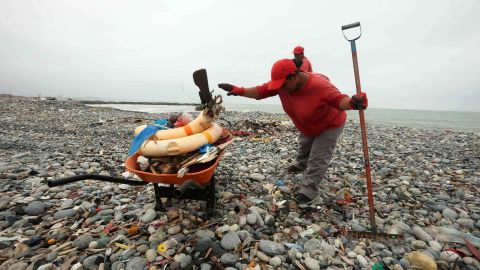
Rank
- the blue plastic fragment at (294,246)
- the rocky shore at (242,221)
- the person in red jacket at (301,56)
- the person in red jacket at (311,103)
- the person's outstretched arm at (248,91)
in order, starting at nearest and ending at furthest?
the rocky shore at (242,221)
the blue plastic fragment at (294,246)
the person in red jacket at (311,103)
the person's outstretched arm at (248,91)
the person in red jacket at (301,56)

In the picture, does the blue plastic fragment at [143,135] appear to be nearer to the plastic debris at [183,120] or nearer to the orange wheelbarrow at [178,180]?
the orange wheelbarrow at [178,180]

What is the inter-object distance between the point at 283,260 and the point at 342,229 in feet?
3.83

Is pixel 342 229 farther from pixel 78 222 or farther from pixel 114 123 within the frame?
pixel 114 123

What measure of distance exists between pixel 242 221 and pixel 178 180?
124 centimetres

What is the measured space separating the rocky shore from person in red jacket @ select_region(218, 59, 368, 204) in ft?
1.96

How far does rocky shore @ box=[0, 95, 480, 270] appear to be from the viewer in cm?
267

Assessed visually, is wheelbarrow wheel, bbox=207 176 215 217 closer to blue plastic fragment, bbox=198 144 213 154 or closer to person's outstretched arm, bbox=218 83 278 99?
blue plastic fragment, bbox=198 144 213 154

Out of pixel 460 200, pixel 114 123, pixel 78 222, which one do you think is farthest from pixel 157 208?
pixel 114 123

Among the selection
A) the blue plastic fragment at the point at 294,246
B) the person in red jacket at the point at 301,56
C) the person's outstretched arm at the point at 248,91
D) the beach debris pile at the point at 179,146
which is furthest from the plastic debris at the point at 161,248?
the person in red jacket at the point at 301,56

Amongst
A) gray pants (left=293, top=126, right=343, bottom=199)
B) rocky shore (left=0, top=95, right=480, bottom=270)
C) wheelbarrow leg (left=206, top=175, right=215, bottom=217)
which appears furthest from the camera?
gray pants (left=293, top=126, right=343, bottom=199)

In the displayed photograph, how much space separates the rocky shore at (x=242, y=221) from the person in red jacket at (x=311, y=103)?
23.5 inches

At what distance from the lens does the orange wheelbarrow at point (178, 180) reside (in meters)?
2.36


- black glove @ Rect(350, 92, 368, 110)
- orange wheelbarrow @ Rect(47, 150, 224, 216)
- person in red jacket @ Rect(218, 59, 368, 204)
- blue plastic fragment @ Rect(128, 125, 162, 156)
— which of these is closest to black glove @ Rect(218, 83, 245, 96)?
person in red jacket @ Rect(218, 59, 368, 204)

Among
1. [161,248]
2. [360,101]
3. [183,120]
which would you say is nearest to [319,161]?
[360,101]
